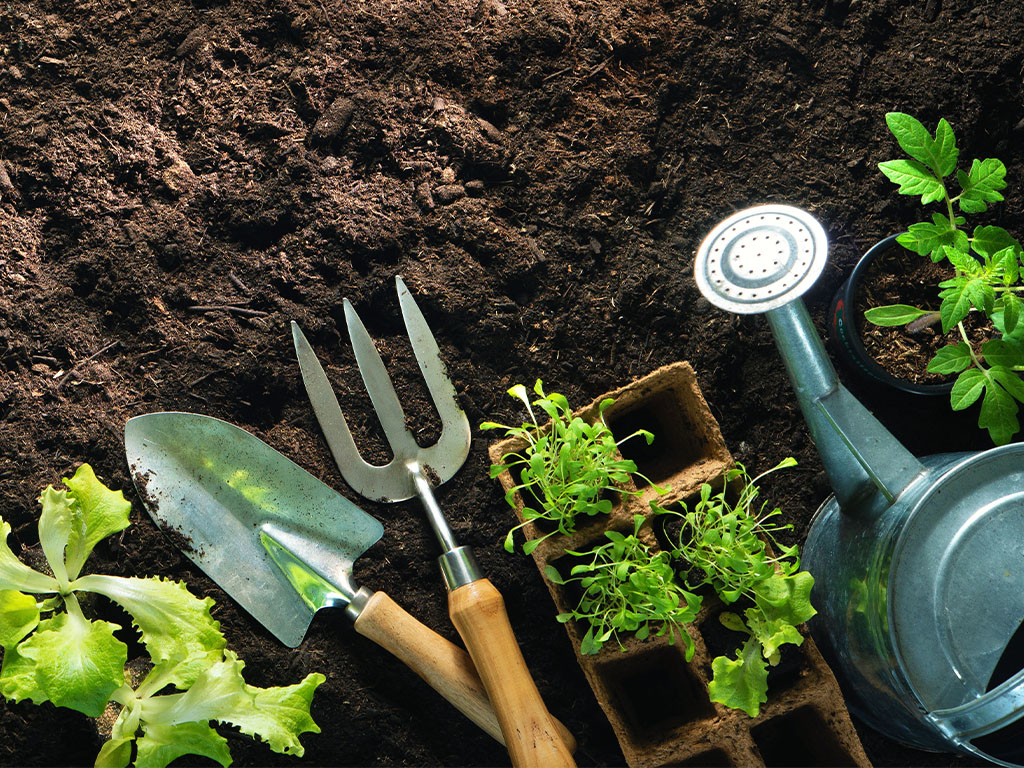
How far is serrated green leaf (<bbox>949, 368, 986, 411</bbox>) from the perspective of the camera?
1.17m

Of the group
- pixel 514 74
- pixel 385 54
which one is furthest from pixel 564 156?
pixel 385 54

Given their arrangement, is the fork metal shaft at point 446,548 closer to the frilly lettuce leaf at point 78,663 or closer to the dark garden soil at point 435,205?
the dark garden soil at point 435,205

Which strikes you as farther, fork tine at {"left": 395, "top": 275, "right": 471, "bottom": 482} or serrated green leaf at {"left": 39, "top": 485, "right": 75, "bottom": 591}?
fork tine at {"left": 395, "top": 275, "right": 471, "bottom": 482}

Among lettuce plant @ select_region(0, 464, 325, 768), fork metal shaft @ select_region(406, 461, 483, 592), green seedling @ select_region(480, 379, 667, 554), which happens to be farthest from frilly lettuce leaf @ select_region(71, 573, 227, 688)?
green seedling @ select_region(480, 379, 667, 554)

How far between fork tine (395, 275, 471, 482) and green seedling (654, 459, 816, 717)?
0.38m

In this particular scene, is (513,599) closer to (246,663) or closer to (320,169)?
(246,663)

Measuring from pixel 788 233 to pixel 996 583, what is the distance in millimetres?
563

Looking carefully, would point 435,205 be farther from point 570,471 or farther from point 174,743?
point 174,743

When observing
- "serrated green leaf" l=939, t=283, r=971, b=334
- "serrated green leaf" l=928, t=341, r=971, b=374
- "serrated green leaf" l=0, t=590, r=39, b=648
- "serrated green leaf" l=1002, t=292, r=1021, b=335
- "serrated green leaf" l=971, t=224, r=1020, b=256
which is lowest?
"serrated green leaf" l=928, t=341, r=971, b=374

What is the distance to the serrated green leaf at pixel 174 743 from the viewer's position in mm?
1183

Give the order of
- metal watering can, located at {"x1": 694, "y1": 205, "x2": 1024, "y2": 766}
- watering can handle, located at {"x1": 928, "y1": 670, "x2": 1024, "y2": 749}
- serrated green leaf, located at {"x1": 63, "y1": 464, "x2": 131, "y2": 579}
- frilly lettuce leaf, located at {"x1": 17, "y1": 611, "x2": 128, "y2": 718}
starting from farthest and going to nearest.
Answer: serrated green leaf, located at {"x1": 63, "y1": 464, "x2": 131, "y2": 579}
frilly lettuce leaf, located at {"x1": 17, "y1": 611, "x2": 128, "y2": 718}
metal watering can, located at {"x1": 694, "y1": 205, "x2": 1024, "y2": 766}
watering can handle, located at {"x1": 928, "y1": 670, "x2": 1024, "y2": 749}

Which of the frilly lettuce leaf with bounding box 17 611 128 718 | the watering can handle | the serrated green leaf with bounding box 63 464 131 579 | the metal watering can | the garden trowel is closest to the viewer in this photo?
the watering can handle

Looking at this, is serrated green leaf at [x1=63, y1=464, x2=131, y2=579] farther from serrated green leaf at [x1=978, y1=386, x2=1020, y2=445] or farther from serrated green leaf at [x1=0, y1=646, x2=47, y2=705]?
serrated green leaf at [x1=978, y1=386, x2=1020, y2=445]

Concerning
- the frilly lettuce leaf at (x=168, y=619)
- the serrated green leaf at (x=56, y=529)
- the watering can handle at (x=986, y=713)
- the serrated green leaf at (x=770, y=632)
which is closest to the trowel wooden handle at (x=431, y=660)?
the frilly lettuce leaf at (x=168, y=619)
